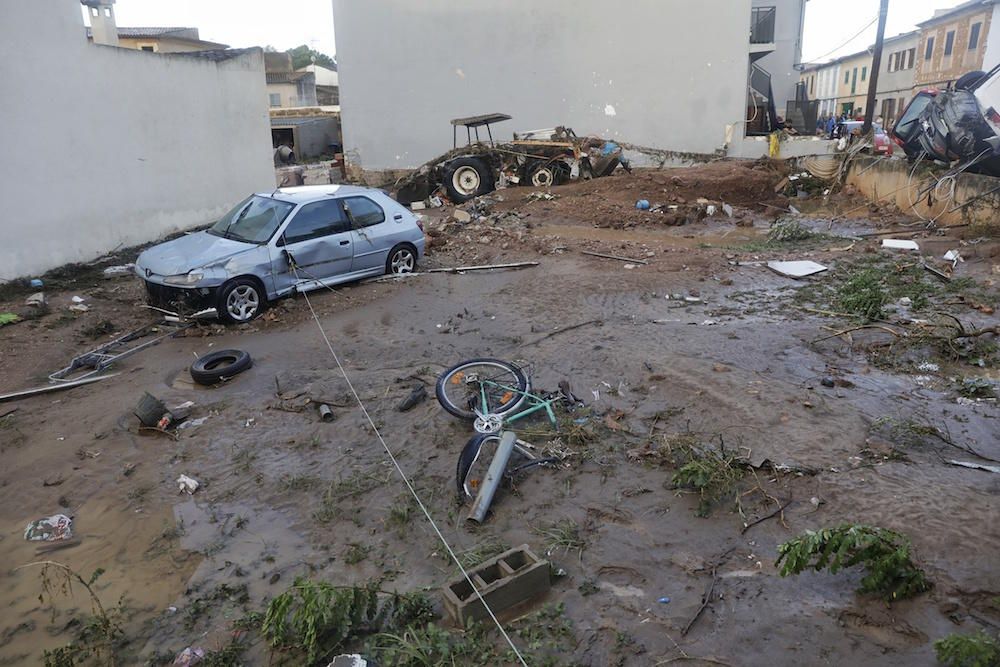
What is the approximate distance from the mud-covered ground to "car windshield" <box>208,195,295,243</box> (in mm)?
1092

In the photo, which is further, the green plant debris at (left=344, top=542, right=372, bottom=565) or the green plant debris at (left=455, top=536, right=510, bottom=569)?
the green plant debris at (left=344, top=542, right=372, bottom=565)

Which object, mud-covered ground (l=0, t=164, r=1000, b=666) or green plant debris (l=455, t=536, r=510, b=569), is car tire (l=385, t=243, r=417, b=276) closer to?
mud-covered ground (l=0, t=164, r=1000, b=666)

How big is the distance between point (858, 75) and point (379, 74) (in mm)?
47572

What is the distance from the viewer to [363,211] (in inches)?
418

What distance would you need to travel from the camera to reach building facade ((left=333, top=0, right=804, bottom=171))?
25.1 m

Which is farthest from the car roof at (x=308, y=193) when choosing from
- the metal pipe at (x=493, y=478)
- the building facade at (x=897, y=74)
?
the building facade at (x=897, y=74)

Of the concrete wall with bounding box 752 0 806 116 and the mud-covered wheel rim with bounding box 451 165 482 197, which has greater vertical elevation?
the concrete wall with bounding box 752 0 806 116

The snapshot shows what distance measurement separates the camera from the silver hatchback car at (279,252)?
8812mm

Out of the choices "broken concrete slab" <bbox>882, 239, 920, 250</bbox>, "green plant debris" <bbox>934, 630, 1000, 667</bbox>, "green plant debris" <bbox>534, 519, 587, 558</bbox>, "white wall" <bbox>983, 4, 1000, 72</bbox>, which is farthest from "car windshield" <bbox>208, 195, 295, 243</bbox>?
"white wall" <bbox>983, 4, 1000, 72</bbox>

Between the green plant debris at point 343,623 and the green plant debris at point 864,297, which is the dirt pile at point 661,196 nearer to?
the green plant debris at point 864,297

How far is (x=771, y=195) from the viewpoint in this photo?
20125mm

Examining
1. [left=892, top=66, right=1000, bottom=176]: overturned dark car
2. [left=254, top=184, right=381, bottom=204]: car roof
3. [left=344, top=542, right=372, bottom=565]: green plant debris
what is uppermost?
[left=892, top=66, right=1000, bottom=176]: overturned dark car

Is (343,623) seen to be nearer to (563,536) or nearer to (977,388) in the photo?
(563,536)

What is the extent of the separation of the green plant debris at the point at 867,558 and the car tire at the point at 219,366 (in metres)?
5.83
